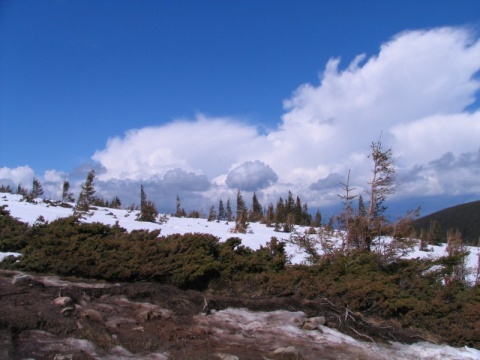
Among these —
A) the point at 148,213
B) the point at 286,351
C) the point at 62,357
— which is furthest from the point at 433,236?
the point at 62,357

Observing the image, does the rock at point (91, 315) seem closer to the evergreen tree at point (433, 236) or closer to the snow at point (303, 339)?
the snow at point (303, 339)

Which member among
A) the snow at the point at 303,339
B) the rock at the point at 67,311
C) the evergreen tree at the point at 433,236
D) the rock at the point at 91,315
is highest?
the evergreen tree at the point at 433,236

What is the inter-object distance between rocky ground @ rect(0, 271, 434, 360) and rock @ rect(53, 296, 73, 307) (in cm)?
2

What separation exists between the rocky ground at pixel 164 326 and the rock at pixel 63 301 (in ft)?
0.07

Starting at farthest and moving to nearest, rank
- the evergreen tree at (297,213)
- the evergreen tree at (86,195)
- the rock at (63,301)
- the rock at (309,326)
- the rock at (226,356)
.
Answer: the evergreen tree at (297,213) < the evergreen tree at (86,195) < the rock at (309,326) < the rock at (63,301) < the rock at (226,356)

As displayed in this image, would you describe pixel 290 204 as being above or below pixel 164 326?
above

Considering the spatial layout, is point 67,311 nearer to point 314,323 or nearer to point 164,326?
point 164,326

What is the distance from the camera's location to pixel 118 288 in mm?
9398

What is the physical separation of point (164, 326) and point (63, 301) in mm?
1888

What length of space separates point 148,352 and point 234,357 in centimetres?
129

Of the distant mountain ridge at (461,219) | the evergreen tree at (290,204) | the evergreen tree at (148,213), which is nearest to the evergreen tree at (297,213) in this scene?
the evergreen tree at (290,204)

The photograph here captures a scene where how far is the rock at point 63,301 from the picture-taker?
7445 mm

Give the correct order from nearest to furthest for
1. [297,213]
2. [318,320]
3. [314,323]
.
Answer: [314,323] < [318,320] < [297,213]

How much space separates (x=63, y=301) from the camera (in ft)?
24.7
